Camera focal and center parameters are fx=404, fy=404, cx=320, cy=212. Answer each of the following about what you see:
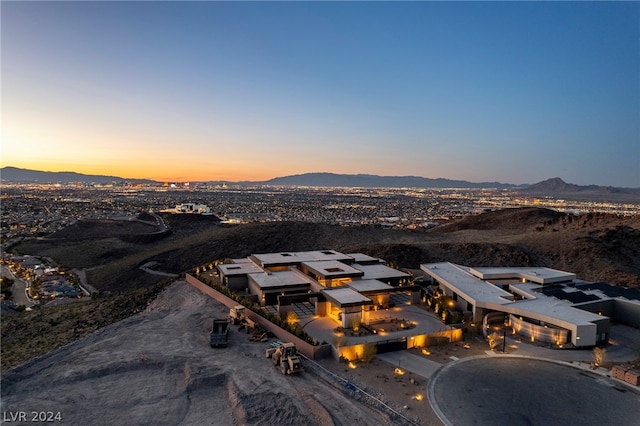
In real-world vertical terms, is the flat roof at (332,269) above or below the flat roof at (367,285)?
above

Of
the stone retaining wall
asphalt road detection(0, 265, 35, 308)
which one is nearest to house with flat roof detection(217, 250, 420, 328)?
the stone retaining wall

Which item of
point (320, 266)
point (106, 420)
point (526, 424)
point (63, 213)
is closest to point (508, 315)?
point (526, 424)

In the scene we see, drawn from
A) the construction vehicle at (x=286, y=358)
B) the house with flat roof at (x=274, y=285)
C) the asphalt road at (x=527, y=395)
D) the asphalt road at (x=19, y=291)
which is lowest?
the asphalt road at (x=19, y=291)

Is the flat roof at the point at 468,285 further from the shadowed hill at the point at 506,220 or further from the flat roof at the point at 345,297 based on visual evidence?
the shadowed hill at the point at 506,220

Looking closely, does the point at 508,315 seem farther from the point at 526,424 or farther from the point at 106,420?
the point at 106,420

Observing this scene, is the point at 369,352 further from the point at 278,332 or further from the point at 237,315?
the point at 237,315

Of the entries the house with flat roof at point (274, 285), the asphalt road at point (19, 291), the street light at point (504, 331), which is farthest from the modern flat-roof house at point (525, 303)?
the asphalt road at point (19, 291)

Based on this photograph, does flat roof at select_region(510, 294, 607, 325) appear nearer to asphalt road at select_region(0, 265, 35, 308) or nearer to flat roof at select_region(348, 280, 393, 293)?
flat roof at select_region(348, 280, 393, 293)
